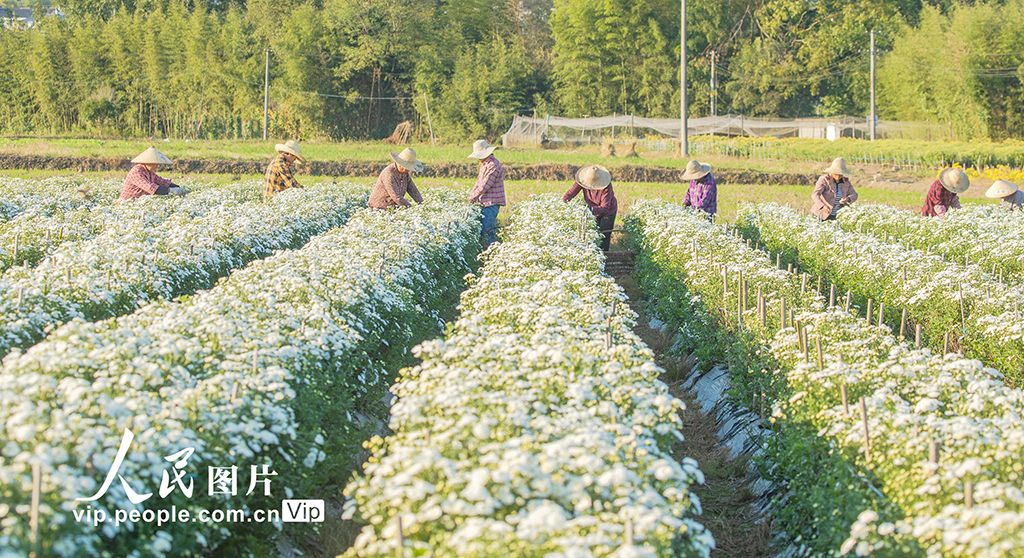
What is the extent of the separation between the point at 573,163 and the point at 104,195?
18.5m

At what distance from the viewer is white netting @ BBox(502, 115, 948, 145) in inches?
1918

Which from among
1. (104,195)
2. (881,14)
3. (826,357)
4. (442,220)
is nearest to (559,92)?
(881,14)

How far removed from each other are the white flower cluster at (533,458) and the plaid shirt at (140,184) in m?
10.4

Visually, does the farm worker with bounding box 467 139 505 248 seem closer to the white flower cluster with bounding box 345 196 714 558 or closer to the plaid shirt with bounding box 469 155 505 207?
the plaid shirt with bounding box 469 155 505 207

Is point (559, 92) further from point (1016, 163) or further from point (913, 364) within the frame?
point (913, 364)

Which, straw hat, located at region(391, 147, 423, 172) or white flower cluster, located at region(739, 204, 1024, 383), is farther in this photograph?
straw hat, located at region(391, 147, 423, 172)

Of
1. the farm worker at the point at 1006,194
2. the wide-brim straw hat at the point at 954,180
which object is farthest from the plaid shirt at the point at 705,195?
the farm worker at the point at 1006,194

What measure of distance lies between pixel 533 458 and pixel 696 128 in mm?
51317

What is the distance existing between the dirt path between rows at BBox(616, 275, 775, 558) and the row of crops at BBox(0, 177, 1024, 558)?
0.26 meters

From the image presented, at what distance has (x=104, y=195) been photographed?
1778 centimetres

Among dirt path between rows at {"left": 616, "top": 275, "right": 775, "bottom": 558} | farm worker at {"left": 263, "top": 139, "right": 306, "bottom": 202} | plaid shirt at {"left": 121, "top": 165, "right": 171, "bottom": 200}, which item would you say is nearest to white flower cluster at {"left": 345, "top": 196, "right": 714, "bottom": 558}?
dirt path between rows at {"left": 616, "top": 275, "right": 775, "bottom": 558}

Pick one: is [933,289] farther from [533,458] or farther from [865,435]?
[533,458]

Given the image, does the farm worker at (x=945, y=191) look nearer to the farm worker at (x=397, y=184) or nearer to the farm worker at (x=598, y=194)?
the farm worker at (x=598, y=194)

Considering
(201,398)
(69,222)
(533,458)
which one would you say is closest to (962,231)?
(533,458)
